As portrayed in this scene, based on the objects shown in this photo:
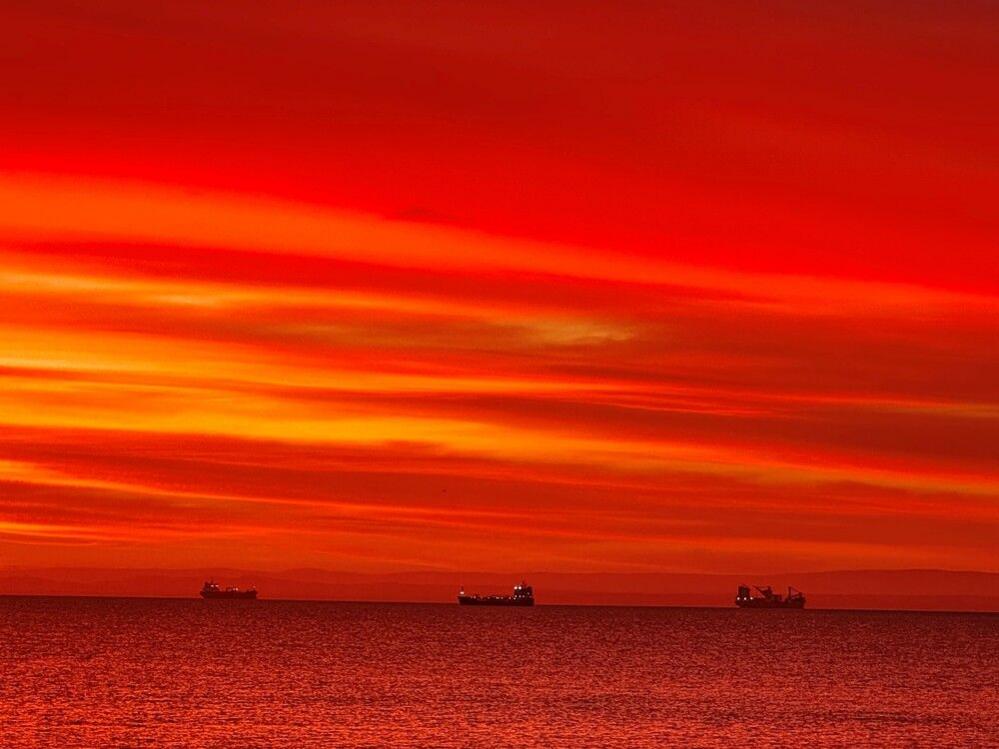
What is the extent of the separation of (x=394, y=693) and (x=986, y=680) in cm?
6925

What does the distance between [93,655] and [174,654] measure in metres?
8.41

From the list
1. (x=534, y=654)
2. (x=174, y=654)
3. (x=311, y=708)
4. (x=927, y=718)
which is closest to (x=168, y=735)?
(x=311, y=708)

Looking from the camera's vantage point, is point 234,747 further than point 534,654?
No

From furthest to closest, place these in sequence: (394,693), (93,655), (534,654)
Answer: (534,654) → (93,655) → (394,693)

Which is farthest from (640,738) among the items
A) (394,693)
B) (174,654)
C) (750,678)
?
(174,654)

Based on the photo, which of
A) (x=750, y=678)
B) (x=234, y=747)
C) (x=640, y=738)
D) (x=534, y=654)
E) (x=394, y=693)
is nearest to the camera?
(x=234, y=747)

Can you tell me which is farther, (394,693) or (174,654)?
(174,654)

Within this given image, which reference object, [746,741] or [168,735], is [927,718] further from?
[168,735]

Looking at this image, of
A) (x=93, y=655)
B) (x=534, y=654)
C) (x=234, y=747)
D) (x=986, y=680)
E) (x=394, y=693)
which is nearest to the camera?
(x=234, y=747)

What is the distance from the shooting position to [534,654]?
194500 millimetres

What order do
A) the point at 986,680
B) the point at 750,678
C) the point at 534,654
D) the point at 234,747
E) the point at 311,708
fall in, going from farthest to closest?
the point at 534,654 → the point at 986,680 → the point at 750,678 → the point at 311,708 → the point at 234,747

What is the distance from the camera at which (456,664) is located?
558 ft

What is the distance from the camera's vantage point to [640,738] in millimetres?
98875

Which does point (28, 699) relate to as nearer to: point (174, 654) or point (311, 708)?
point (311, 708)
